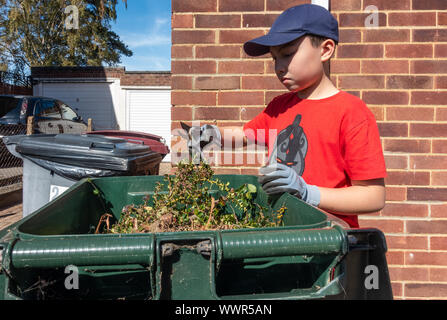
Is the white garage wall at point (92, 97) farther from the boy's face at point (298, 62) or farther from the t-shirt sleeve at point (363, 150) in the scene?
the t-shirt sleeve at point (363, 150)

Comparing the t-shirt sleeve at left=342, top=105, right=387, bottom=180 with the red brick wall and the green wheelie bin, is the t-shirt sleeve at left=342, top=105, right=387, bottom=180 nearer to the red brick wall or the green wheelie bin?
the green wheelie bin

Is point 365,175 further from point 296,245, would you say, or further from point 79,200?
point 79,200

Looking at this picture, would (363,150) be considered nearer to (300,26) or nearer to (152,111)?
(300,26)

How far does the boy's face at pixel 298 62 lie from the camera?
1.53 metres

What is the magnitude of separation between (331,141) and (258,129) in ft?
1.87

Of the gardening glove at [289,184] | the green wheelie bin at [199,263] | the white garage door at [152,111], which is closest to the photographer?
the green wheelie bin at [199,263]

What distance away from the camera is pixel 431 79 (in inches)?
96.3

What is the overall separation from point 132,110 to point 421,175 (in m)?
16.4

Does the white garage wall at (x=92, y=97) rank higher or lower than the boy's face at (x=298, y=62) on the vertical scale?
A: higher

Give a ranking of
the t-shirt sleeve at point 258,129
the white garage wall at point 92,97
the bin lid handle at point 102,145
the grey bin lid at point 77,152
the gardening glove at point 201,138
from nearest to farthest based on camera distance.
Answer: the gardening glove at point 201,138 → the t-shirt sleeve at point 258,129 → the grey bin lid at point 77,152 → the bin lid handle at point 102,145 → the white garage wall at point 92,97

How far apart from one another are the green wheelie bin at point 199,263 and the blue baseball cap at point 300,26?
801 millimetres

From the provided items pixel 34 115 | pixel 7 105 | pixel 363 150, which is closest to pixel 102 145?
pixel 363 150

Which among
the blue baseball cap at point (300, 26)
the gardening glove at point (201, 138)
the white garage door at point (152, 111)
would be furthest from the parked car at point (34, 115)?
the white garage door at point (152, 111)

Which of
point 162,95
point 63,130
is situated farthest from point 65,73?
point 63,130
